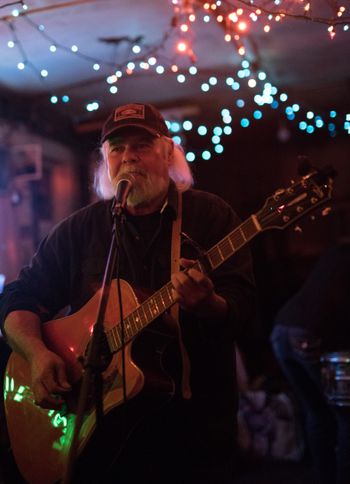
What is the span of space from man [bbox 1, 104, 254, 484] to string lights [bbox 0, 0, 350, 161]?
3.25ft

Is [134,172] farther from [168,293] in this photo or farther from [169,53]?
[169,53]

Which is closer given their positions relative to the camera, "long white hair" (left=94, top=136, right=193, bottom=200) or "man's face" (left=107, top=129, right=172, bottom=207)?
"man's face" (left=107, top=129, right=172, bottom=207)

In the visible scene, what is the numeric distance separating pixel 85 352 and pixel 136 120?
0.88 m

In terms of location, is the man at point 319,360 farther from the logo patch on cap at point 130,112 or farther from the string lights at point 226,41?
the logo patch on cap at point 130,112

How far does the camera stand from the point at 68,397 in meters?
2.22

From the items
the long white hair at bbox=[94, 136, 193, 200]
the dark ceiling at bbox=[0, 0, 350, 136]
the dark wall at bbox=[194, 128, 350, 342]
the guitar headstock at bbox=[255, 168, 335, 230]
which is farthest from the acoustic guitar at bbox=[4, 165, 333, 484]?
the dark wall at bbox=[194, 128, 350, 342]

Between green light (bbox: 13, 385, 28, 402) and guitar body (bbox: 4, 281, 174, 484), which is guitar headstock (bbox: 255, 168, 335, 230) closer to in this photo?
guitar body (bbox: 4, 281, 174, 484)

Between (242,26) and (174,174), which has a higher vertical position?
(242,26)

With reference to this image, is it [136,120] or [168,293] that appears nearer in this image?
[168,293]

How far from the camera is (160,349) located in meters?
2.05

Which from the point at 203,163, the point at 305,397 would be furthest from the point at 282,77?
the point at 305,397

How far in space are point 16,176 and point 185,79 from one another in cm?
172

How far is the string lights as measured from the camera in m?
2.99

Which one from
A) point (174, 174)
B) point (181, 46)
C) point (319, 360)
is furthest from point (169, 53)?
point (319, 360)
